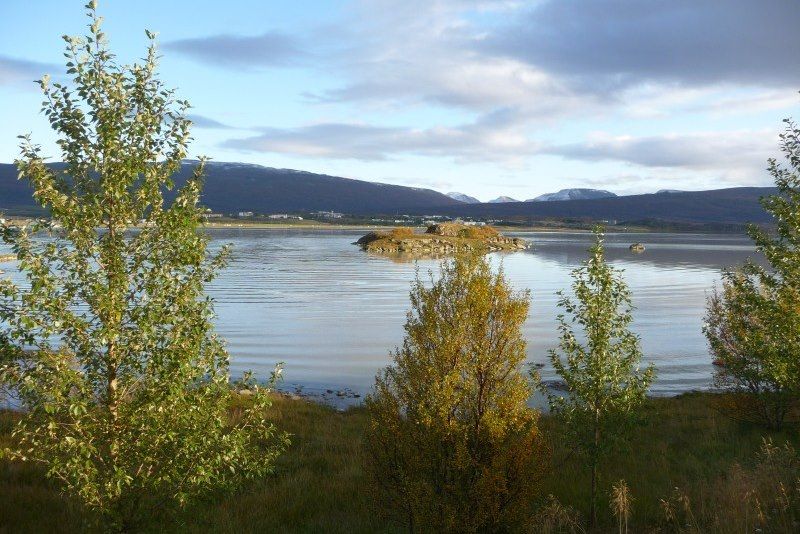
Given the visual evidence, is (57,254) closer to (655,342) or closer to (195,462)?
(195,462)

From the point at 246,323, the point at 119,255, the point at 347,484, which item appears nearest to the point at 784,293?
the point at 347,484

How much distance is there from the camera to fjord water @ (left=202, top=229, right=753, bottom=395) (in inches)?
1275

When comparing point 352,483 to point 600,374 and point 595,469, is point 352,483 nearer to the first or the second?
point 595,469

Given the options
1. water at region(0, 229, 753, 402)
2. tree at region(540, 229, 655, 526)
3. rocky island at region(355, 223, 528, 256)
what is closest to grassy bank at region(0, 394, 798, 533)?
tree at region(540, 229, 655, 526)

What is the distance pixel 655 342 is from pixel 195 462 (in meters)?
34.4

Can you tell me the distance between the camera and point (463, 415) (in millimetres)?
11953

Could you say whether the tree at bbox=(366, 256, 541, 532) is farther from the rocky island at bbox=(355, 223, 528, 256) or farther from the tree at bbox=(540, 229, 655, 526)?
the rocky island at bbox=(355, 223, 528, 256)

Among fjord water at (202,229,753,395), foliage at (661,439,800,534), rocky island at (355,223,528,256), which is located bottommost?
fjord water at (202,229,753,395)

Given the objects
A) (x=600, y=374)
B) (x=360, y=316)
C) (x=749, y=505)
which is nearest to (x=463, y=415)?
(x=600, y=374)

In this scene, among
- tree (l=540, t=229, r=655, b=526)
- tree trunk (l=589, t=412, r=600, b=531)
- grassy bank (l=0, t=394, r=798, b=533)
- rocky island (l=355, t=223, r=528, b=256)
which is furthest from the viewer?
rocky island (l=355, t=223, r=528, b=256)

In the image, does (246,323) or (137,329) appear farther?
(246,323)

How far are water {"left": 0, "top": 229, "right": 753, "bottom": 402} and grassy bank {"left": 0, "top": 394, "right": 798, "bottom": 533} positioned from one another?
5.03 metres

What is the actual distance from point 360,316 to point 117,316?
3871 centimetres

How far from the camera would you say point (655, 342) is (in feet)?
125
